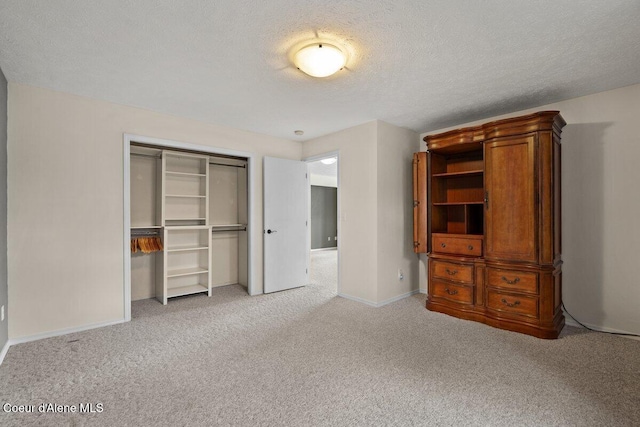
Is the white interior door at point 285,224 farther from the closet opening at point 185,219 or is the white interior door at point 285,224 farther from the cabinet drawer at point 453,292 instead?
the cabinet drawer at point 453,292

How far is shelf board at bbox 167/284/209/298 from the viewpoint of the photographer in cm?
413

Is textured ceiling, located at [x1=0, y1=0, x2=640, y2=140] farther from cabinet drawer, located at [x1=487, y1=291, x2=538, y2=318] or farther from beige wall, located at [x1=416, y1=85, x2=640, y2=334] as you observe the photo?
cabinet drawer, located at [x1=487, y1=291, x2=538, y2=318]

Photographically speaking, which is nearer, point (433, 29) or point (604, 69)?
point (433, 29)

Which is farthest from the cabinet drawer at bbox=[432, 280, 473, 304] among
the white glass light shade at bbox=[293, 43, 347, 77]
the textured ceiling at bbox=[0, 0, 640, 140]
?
the white glass light shade at bbox=[293, 43, 347, 77]

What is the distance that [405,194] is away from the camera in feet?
14.2

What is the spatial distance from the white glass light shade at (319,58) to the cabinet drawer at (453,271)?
253 cm

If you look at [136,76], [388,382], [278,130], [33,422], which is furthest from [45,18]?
[388,382]

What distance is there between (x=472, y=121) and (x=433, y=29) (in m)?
2.37

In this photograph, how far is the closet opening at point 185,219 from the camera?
160 inches

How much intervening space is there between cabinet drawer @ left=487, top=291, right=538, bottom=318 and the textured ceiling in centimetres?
206

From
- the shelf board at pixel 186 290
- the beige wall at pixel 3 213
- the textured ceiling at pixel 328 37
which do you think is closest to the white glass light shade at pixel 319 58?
the textured ceiling at pixel 328 37

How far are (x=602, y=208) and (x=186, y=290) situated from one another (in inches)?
198

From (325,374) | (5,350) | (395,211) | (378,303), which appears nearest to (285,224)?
(395,211)

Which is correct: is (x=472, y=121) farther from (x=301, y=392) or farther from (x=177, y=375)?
(x=177, y=375)
